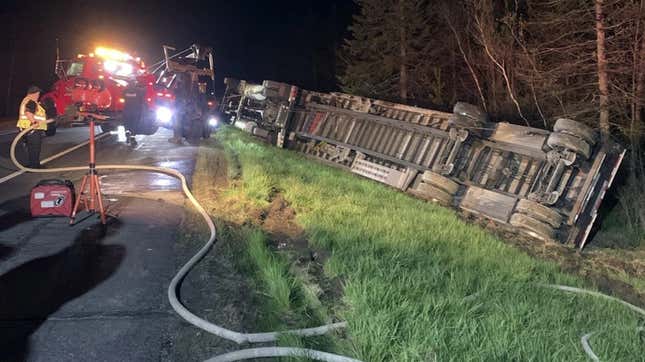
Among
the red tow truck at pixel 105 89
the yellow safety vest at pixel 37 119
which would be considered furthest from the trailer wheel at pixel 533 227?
the red tow truck at pixel 105 89

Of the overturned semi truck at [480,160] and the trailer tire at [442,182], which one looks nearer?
the overturned semi truck at [480,160]

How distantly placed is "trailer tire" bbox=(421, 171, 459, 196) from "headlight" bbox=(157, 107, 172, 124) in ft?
30.1

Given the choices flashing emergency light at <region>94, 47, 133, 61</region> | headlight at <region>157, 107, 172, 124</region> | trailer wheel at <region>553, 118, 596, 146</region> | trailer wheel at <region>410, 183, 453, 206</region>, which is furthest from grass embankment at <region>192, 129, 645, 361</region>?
flashing emergency light at <region>94, 47, 133, 61</region>

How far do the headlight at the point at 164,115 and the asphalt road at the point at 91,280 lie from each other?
670 centimetres

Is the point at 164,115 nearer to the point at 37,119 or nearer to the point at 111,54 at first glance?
the point at 111,54

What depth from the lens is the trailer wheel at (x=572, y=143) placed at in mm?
7996

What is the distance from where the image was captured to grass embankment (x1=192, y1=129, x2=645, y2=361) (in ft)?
11.7

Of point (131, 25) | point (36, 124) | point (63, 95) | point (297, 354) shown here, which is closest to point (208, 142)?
point (63, 95)

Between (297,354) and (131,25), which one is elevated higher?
(131,25)

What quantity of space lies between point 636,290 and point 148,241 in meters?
6.03

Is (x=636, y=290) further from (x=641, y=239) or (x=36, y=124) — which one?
(x=36, y=124)

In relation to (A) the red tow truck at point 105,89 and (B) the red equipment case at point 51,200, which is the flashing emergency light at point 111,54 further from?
(B) the red equipment case at point 51,200

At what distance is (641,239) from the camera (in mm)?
8734

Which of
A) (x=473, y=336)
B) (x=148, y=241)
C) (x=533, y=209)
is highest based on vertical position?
(x=533, y=209)
